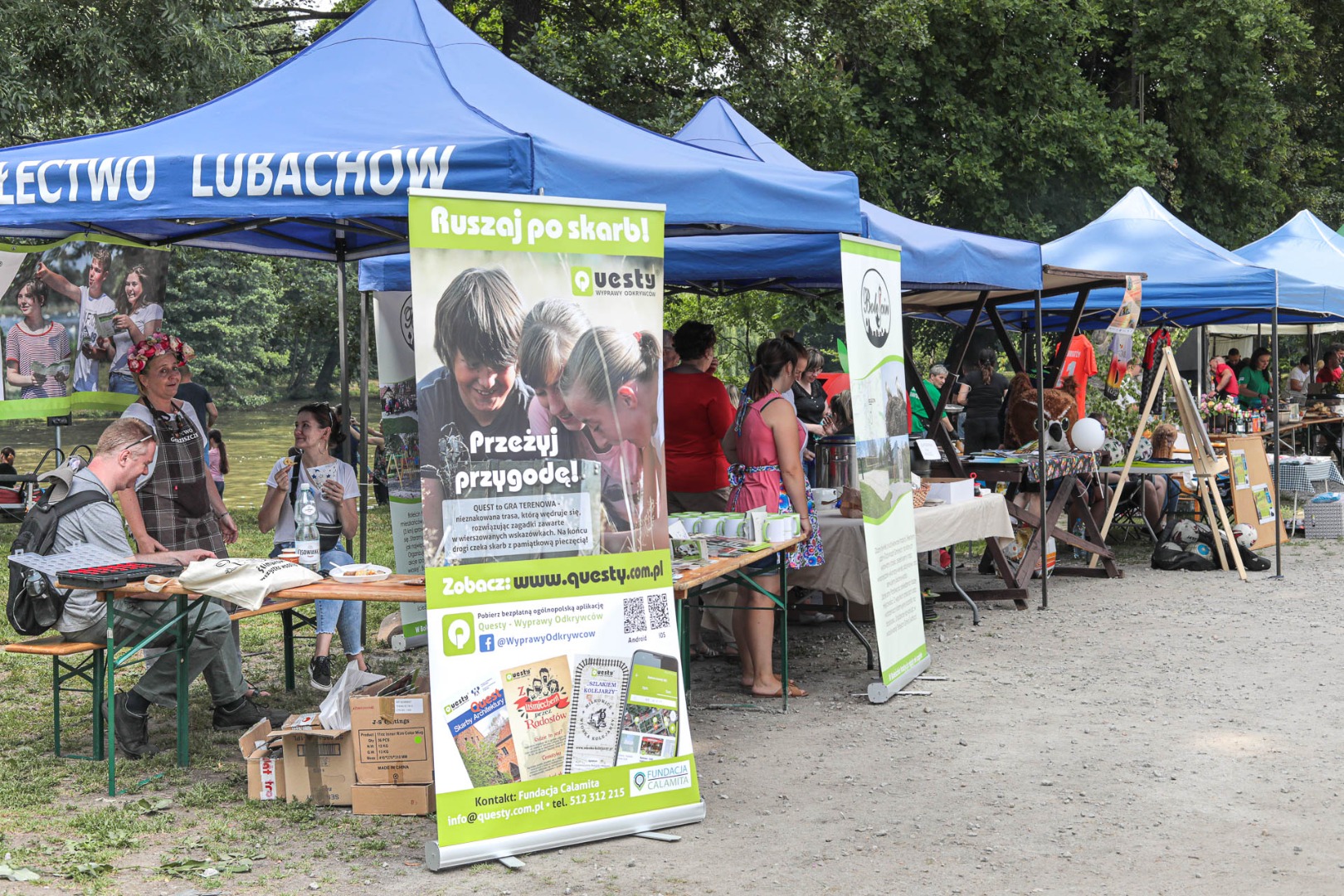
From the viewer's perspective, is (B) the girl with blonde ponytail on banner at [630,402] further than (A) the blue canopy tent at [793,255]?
No

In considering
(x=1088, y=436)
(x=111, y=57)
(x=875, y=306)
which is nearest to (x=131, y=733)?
(x=875, y=306)

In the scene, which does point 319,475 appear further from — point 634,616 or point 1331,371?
point 1331,371

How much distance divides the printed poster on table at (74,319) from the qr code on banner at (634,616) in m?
3.38

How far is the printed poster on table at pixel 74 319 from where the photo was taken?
6.89 meters

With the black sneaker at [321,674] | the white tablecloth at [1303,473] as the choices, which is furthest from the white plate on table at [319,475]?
the white tablecloth at [1303,473]

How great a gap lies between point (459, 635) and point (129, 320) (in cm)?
383

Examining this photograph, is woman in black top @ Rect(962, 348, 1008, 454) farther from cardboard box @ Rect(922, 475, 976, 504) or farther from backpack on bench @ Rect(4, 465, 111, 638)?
backpack on bench @ Rect(4, 465, 111, 638)

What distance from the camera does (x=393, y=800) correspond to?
456 centimetres

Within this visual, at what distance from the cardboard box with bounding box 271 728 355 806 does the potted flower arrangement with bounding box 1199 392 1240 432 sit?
9.37 meters

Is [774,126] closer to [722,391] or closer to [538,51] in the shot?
[538,51]

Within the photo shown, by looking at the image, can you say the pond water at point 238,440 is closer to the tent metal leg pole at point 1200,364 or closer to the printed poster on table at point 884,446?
the printed poster on table at point 884,446

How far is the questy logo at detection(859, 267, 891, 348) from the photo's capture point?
5.95 metres

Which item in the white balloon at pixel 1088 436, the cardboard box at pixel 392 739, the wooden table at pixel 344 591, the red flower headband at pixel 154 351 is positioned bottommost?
the cardboard box at pixel 392 739

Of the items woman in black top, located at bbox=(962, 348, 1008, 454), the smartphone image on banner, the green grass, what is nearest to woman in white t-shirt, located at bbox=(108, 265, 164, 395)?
the green grass
